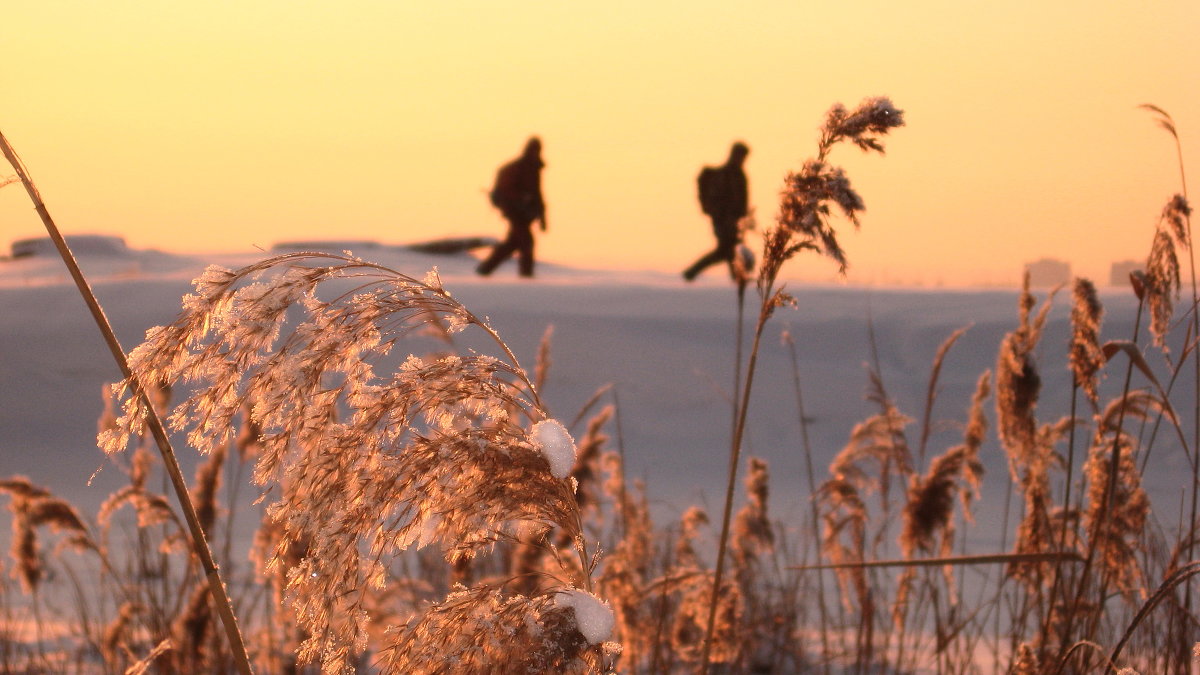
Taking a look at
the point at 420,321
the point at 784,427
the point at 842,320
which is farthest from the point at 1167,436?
the point at 420,321

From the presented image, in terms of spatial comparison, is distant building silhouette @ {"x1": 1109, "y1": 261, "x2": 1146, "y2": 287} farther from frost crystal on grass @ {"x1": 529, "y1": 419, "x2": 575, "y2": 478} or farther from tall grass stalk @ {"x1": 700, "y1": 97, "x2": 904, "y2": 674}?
frost crystal on grass @ {"x1": 529, "y1": 419, "x2": 575, "y2": 478}

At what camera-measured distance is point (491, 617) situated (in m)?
1.22

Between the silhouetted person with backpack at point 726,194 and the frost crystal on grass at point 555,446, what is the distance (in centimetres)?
1532

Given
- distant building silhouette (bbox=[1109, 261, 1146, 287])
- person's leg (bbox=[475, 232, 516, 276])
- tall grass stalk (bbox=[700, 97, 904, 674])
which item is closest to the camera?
tall grass stalk (bbox=[700, 97, 904, 674])

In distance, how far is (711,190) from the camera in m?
16.7

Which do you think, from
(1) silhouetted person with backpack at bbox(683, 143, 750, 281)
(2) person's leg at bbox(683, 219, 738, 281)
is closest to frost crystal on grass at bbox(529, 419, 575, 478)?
(2) person's leg at bbox(683, 219, 738, 281)

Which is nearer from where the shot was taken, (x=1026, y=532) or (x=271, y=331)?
(x=271, y=331)

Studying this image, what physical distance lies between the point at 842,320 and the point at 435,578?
31.3 feet

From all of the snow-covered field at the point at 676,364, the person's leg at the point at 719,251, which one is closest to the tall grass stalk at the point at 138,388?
the snow-covered field at the point at 676,364

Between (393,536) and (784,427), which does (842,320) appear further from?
(393,536)

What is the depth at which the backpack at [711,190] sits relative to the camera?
16.7m

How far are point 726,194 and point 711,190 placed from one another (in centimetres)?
22

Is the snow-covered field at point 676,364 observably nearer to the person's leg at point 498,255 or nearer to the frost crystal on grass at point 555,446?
the person's leg at point 498,255

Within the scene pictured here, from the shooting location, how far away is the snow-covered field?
9914mm
